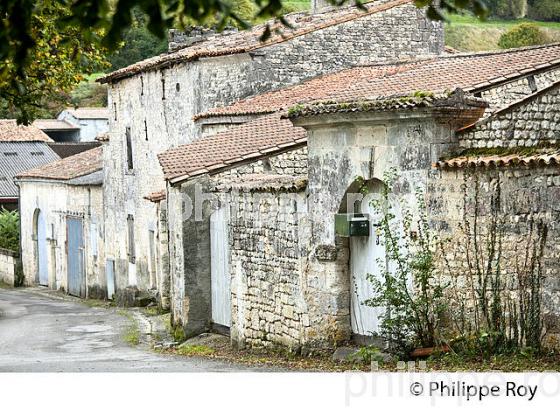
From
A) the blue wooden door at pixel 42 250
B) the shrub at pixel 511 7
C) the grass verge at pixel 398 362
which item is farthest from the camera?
the shrub at pixel 511 7

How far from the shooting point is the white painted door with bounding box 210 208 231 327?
66.3 ft

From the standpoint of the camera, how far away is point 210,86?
92.6 ft

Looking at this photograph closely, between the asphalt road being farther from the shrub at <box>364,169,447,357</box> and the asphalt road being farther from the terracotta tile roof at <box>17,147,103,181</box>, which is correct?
the terracotta tile roof at <box>17,147,103,181</box>

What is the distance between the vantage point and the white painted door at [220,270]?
20.2 meters

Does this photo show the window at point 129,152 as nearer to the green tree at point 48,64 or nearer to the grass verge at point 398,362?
the green tree at point 48,64

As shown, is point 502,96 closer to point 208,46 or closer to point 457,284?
point 457,284

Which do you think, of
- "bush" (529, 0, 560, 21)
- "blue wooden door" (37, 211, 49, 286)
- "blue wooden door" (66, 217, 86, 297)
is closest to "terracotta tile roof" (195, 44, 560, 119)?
"blue wooden door" (66, 217, 86, 297)

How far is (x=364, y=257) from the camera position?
53.2 feet

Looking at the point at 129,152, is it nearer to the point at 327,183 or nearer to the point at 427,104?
the point at 327,183

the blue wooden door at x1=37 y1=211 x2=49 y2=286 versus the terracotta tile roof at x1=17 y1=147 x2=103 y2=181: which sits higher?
the terracotta tile roof at x1=17 y1=147 x2=103 y2=181

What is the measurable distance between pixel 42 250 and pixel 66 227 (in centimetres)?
324

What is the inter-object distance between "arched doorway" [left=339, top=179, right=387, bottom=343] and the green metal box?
0.05 meters

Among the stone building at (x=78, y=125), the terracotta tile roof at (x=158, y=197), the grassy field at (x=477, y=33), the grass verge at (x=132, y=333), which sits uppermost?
the grassy field at (x=477, y=33)

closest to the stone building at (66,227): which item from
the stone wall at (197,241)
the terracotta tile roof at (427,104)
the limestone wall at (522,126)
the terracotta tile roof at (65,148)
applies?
the stone wall at (197,241)
